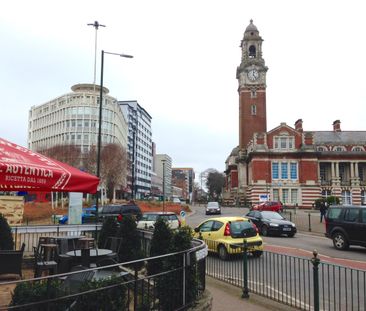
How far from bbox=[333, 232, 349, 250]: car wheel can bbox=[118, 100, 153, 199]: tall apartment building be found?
104848 mm

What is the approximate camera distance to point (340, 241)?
16.7 metres

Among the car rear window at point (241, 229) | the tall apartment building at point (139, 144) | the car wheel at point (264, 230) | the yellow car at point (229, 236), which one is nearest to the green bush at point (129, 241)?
the yellow car at point (229, 236)

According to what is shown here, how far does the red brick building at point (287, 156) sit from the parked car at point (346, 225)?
44.6 m

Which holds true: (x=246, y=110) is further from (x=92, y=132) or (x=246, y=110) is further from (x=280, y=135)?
(x=92, y=132)

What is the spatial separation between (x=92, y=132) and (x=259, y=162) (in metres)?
45.1

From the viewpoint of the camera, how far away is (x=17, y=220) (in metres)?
22.9

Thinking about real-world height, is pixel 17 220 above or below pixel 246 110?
below

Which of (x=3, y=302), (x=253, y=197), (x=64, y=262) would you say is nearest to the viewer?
(x=3, y=302)

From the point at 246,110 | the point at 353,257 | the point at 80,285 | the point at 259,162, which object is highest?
the point at 246,110

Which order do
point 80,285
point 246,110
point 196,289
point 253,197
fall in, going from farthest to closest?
point 246,110 < point 253,197 < point 196,289 < point 80,285

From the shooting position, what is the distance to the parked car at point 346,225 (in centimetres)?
1598

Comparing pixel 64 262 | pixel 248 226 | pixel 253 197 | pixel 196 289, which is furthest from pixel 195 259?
pixel 253 197

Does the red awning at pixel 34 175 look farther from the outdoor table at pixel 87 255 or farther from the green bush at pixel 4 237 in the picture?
the green bush at pixel 4 237

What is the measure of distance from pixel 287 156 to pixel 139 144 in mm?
73713
